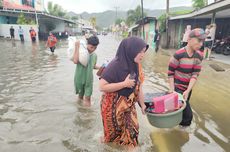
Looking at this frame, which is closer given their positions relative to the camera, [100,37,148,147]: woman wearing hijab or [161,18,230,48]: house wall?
[100,37,148,147]: woman wearing hijab

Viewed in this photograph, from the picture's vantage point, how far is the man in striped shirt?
344cm

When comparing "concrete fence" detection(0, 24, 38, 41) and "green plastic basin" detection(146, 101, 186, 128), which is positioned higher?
"concrete fence" detection(0, 24, 38, 41)

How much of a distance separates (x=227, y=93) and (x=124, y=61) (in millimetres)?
5132

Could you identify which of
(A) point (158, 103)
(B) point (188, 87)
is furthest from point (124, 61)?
(B) point (188, 87)

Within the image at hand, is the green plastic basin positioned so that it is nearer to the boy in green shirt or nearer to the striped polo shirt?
the striped polo shirt

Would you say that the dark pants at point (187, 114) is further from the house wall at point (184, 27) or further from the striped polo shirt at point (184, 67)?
the house wall at point (184, 27)

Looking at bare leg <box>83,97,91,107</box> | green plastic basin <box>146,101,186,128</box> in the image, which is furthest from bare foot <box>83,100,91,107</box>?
green plastic basin <box>146,101,186,128</box>

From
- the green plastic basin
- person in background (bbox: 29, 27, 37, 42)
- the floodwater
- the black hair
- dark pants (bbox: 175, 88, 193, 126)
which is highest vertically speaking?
person in background (bbox: 29, 27, 37, 42)

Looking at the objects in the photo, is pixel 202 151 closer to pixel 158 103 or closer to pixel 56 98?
pixel 158 103

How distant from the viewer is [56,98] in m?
6.04

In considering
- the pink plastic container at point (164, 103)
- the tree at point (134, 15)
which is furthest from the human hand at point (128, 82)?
the tree at point (134, 15)

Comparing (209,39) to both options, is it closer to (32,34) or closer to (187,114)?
(187,114)

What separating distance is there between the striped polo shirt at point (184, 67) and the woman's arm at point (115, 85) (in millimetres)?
1440

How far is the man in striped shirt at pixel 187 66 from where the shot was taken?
344cm
